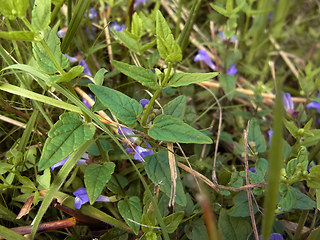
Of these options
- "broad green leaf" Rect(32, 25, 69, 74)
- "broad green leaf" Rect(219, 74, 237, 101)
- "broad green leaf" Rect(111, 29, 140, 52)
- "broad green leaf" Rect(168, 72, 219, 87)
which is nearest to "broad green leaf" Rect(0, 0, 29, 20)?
"broad green leaf" Rect(32, 25, 69, 74)

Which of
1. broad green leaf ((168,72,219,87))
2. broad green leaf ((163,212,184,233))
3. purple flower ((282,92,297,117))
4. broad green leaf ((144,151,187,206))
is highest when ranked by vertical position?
broad green leaf ((168,72,219,87))

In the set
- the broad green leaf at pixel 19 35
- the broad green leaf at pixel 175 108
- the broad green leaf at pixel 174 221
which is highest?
the broad green leaf at pixel 19 35

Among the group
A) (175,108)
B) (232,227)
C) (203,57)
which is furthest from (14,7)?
(203,57)

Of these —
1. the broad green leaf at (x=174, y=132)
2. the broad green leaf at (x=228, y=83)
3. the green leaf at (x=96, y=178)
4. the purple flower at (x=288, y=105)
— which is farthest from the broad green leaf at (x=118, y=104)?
the purple flower at (x=288, y=105)

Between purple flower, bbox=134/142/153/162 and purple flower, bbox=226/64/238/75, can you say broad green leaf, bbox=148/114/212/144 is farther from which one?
purple flower, bbox=226/64/238/75

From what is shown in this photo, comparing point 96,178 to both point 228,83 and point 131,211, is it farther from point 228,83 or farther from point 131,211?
point 228,83

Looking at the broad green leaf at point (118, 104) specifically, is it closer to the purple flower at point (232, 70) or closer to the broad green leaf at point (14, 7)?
the broad green leaf at point (14, 7)

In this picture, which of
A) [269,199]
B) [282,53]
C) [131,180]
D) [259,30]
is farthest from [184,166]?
[282,53]
